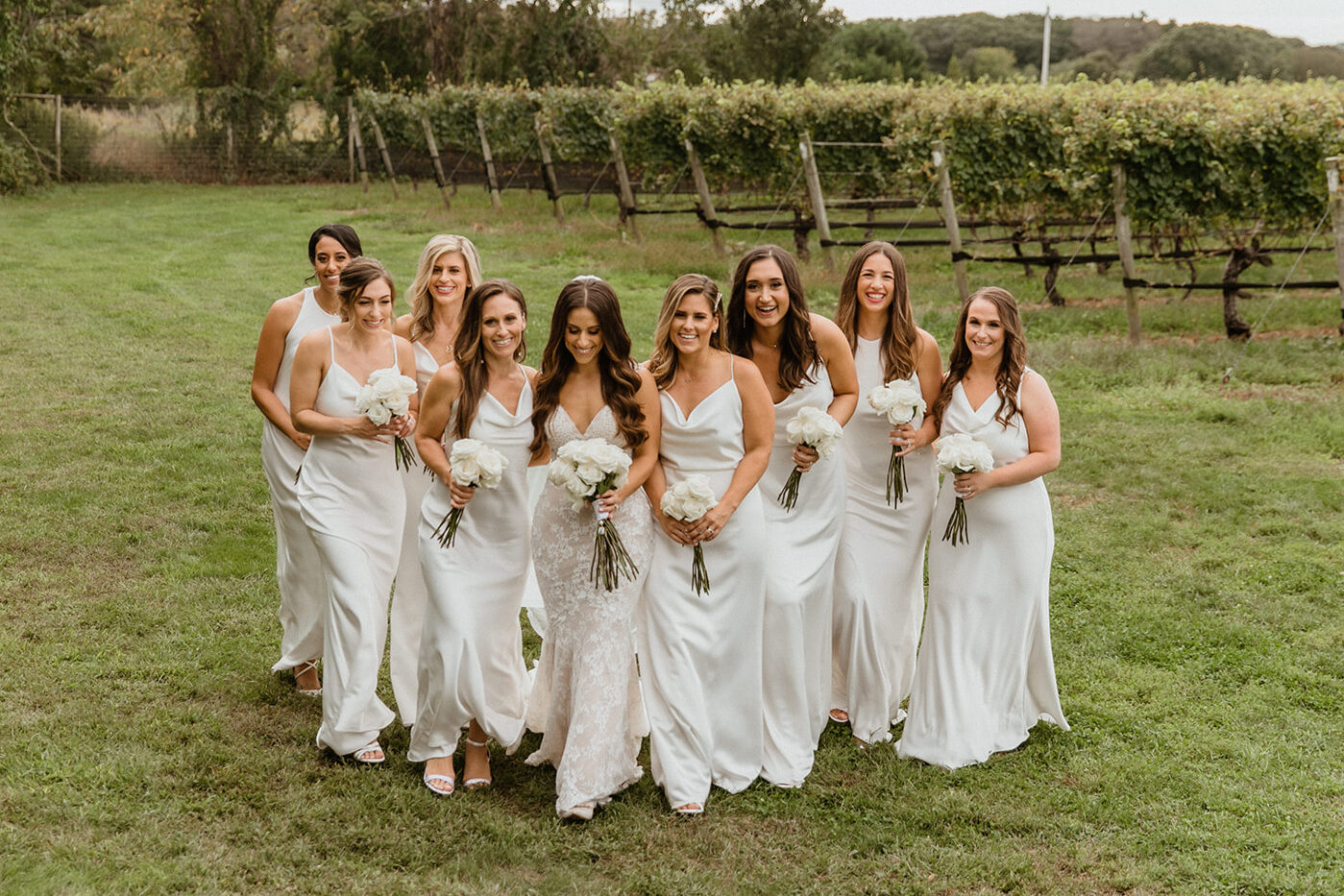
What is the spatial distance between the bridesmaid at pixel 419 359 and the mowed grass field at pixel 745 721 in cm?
51

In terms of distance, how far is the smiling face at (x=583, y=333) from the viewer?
520cm

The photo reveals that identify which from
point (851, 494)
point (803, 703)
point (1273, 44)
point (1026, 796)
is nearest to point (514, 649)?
point (803, 703)

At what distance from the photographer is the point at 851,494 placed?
624 cm

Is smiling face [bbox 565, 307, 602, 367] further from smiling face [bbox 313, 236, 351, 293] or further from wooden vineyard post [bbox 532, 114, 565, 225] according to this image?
wooden vineyard post [bbox 532, 114, 565, 225]

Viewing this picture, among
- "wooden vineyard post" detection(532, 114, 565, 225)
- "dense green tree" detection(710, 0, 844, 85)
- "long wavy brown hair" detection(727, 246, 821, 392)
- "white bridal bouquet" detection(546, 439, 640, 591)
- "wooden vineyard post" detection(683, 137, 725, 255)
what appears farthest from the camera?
"dense green tree" detection(710, 0, 844, 85)

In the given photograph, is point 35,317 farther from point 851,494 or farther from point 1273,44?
point 1273,44

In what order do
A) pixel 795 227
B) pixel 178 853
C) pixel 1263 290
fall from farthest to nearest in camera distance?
pixel 795 227
pixel 1263 290
pixel 178 853

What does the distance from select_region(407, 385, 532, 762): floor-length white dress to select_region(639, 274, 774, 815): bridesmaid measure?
0.59m

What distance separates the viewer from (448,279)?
615 cm

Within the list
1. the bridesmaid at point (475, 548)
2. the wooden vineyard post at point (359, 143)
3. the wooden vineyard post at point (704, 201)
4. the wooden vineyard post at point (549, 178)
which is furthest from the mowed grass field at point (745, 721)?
the wooden vineyard post at point (359, 143)

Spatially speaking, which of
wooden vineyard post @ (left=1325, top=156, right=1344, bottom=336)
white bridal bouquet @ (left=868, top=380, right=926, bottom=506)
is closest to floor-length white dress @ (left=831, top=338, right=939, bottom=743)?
white bridal bouquet @ (left=868, top=380, right=926, bottom=506)

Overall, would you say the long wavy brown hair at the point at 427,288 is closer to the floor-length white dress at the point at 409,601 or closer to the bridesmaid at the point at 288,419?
the floor-length white dress at the point at 409,601

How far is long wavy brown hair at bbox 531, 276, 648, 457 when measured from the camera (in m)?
5.23

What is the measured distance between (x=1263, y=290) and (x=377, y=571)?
53.7 ft
